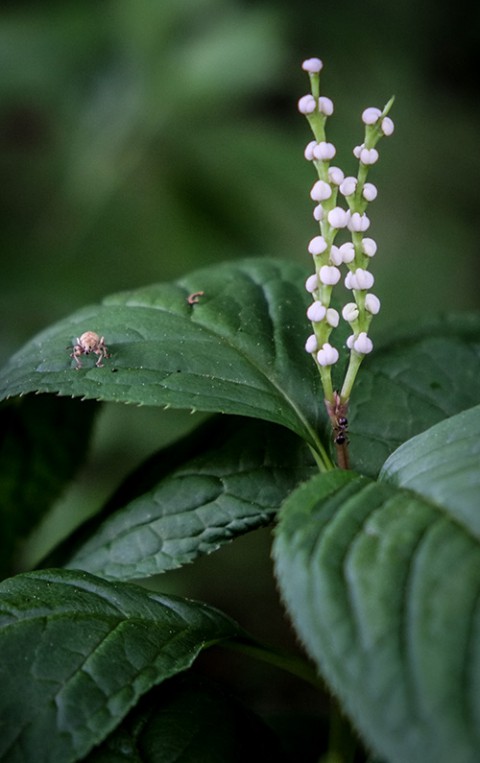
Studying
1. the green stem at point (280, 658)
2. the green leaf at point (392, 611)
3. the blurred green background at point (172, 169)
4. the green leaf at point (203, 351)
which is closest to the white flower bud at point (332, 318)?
the green leaf at point (203, 351)

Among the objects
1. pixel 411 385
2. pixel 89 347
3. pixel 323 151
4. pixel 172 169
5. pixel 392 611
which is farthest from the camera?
pixel 172 169

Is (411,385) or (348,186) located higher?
→ (348,186)

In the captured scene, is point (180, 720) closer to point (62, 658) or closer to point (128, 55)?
point (62, 658)

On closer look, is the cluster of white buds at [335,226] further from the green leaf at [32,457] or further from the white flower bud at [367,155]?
the green leaf at [32,457]

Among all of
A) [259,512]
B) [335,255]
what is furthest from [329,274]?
[259,512]

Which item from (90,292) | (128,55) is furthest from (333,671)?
(128,55)

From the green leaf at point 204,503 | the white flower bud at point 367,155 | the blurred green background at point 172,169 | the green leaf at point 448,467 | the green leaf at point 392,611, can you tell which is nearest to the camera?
the green leaf at point 392,611

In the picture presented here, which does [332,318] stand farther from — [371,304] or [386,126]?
[386,126]

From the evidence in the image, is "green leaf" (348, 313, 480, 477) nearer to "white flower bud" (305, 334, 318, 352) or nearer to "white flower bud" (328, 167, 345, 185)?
"white flower bud" (305, 334, 318, 352)
